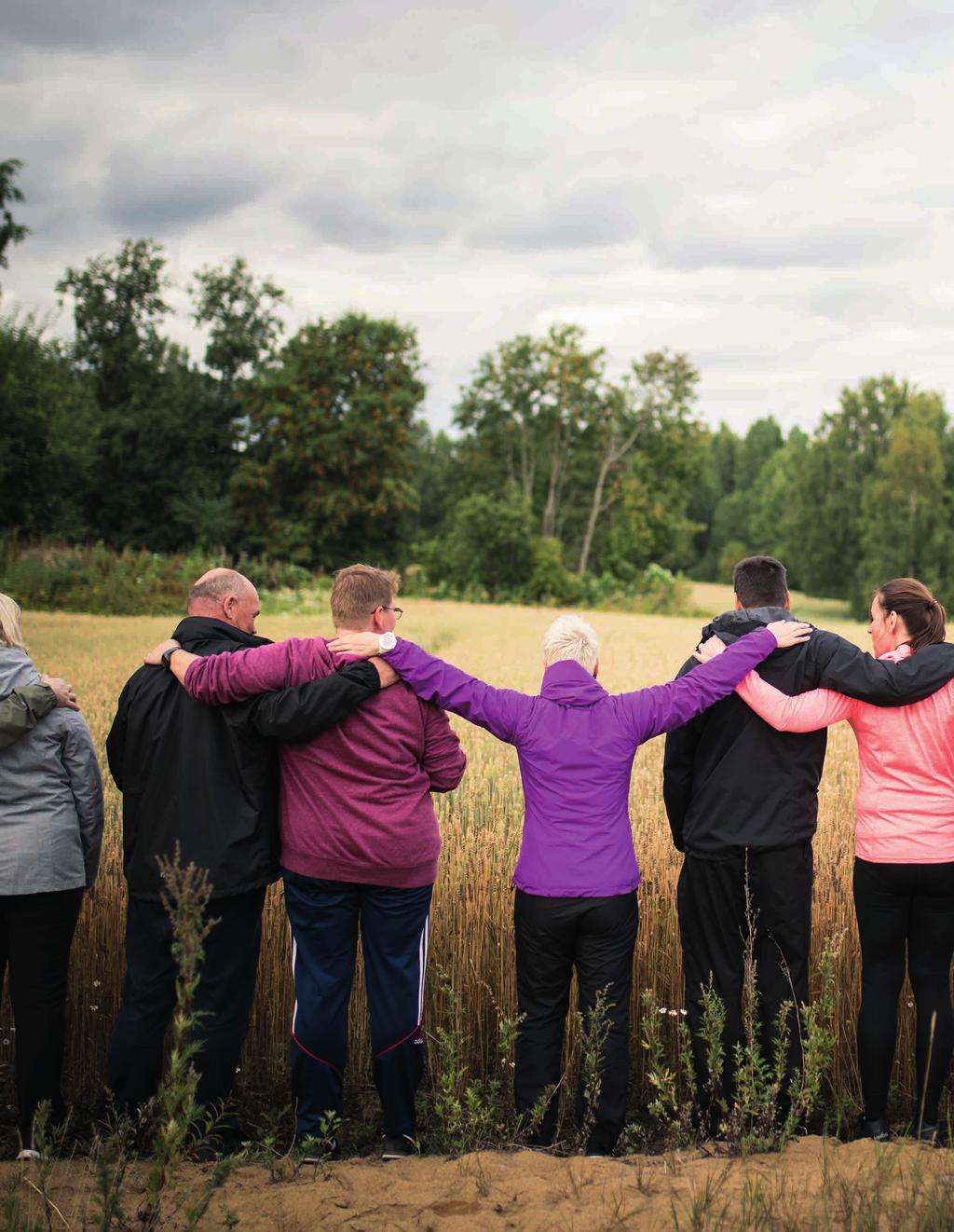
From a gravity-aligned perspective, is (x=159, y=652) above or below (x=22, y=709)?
above

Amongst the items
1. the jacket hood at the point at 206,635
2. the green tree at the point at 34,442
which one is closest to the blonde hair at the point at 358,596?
the jacket hood at the point at 206,635

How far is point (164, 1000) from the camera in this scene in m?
4.45

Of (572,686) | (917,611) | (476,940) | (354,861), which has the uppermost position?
(917,611)

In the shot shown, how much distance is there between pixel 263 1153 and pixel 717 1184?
64.5 inches

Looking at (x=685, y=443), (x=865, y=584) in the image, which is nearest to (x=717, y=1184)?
(x=685, y=443)

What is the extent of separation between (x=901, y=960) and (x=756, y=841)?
2.58ft

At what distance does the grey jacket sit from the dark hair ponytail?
340 centimetres

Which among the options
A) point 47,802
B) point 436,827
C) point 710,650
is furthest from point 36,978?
point 710,650

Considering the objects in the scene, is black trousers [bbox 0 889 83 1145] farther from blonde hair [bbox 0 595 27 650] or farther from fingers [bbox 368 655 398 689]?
fingers [bbox 368 655 398 689]

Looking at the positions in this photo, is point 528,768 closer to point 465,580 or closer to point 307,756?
point 307,756

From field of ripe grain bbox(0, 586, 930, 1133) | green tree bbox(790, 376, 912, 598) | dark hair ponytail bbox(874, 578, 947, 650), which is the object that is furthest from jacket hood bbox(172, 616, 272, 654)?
green tree bbox(790, 376, 912, 598)

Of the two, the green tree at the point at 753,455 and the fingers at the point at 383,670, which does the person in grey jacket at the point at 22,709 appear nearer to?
the fingers at the point at 383,670

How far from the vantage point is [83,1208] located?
11.7 ft

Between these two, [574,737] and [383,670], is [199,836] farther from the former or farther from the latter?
[574,737]
